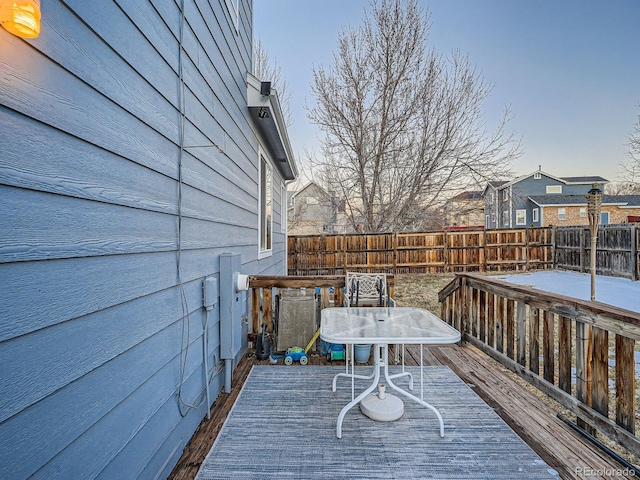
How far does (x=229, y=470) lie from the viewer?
1873mm

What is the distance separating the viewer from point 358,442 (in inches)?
84.2

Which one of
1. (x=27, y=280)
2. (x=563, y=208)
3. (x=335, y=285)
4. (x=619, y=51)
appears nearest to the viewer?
(x=27, y=280)

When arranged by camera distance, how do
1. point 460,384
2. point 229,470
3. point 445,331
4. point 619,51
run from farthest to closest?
point 619,51
point 460,384
point 445,331
point 229,470

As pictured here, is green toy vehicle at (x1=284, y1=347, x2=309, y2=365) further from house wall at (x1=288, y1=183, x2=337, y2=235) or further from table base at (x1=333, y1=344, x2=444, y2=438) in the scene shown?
house wall at (x1=288, y1=183, x2=337, y2=235)

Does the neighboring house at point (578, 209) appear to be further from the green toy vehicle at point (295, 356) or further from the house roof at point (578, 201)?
the green toy vehicle at point (295, 356)

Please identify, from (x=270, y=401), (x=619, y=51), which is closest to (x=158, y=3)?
(x=270, y=401)

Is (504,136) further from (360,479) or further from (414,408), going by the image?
(360,479)

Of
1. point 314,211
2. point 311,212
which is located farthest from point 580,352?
point 311,212

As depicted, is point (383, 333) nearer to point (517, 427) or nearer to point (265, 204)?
point (517, 427)

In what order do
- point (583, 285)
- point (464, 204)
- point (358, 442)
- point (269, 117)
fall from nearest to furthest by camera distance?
1. point (358, 442)
2. point (269, 117)
3. point (583, 285)
4. point (464, 204)

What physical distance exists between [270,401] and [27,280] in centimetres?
217

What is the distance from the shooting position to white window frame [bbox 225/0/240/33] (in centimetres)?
335

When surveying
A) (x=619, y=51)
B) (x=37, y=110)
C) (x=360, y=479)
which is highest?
(x=619, y=51)

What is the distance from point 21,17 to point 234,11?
332 cm
